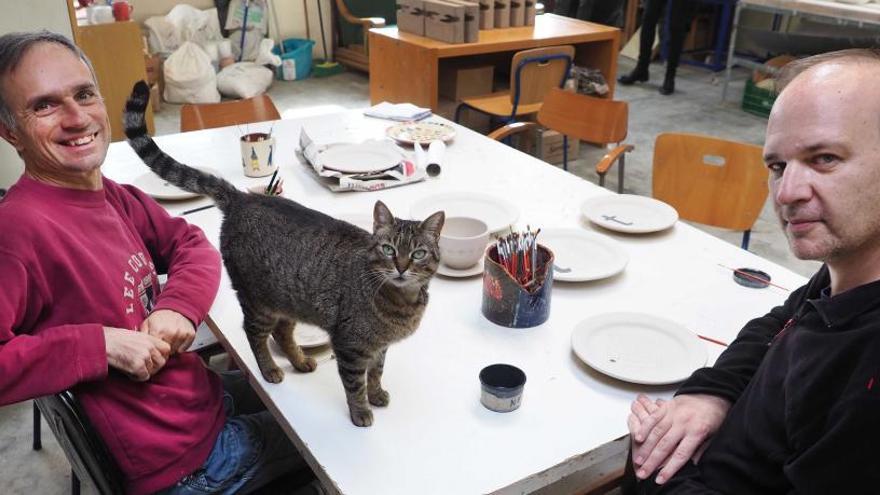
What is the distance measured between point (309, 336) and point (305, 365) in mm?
107

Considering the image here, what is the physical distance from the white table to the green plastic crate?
4376mm

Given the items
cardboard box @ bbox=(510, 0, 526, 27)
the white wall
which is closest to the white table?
the white wall

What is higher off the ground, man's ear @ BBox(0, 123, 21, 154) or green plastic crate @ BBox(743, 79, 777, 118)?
man's ear @ BBox(0, 123, 21, 154)

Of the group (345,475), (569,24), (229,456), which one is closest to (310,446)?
(345,475)

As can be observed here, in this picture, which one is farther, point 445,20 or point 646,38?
point 646,38

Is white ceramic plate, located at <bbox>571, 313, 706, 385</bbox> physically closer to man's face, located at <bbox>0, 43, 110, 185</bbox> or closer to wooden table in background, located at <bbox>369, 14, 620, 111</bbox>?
man's face, located at <bbox>0, 43, 110, 185</bbox>

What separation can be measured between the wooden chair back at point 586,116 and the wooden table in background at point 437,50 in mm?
923

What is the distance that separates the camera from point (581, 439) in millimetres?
1075

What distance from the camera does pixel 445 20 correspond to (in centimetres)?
376

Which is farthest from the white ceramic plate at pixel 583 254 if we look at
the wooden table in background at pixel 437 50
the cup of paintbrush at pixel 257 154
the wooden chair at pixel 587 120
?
the wooden table in background at pixel 437 50

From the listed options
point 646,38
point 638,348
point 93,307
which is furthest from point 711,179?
point 646,38

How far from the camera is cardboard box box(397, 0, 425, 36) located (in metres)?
3.91

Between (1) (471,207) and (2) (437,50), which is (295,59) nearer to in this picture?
(2) (437,50)

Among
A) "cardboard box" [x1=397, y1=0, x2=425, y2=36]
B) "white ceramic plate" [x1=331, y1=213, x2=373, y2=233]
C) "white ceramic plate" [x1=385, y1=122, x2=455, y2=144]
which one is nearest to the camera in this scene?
"white ceramic plate" [x1=331, y1=213, x2=373, y2=233]
